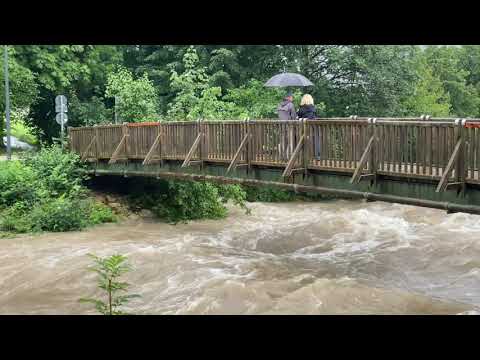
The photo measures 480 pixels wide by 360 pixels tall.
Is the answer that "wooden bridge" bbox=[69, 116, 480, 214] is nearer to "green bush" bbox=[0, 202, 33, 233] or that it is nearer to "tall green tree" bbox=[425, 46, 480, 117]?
"green bush" bbox=[0, 202, 33, 233]

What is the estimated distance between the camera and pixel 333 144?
45.9ft

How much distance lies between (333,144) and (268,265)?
13.6ft

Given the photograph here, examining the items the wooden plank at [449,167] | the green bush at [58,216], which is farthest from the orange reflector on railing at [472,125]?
the green bush at [58,216]

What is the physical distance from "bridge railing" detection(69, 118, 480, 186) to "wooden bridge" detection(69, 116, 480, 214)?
2cm

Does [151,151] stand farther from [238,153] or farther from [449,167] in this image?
[449,167]

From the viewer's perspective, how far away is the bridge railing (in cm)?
1153

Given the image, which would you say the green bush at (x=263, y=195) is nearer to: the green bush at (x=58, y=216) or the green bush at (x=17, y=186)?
the green bush at (x=58, y=216)

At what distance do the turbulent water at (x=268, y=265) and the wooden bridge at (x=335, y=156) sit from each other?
211 cm

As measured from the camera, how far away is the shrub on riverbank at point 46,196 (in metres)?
21.1

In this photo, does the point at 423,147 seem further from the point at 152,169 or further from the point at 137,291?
the point at 152,169

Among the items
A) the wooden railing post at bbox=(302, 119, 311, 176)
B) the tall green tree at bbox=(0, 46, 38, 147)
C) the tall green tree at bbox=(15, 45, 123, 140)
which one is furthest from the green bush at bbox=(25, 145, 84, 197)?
the wooden railing post at bbox=(302, 119, 311, 176)

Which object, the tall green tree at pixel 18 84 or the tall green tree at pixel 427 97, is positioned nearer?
the tall green tree at pixel 18 84
